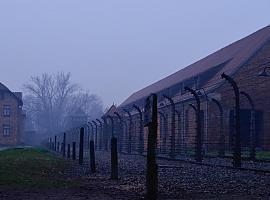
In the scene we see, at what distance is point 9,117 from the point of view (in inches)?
2505

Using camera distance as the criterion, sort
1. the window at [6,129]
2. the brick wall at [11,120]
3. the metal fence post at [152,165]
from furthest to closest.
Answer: the window at [6,129], the brick wall at [11,120], the metal fence post at [152,165]

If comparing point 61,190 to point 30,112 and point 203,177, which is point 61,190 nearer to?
point 203,177

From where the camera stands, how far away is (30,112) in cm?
9831

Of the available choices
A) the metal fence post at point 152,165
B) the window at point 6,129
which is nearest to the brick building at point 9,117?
the window at point 6,129

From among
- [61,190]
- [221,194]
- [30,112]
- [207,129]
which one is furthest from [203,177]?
[30,112]

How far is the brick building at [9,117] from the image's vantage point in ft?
206

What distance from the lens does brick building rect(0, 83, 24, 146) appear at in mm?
62844

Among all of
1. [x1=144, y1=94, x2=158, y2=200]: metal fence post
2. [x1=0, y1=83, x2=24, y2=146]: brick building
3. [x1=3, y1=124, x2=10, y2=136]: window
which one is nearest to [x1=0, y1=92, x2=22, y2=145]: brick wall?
[x1=0, y1=83, x2=24, y2=146]: brick building

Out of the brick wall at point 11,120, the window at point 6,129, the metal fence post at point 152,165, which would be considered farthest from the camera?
the window at point 6,129

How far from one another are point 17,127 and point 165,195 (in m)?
58.7

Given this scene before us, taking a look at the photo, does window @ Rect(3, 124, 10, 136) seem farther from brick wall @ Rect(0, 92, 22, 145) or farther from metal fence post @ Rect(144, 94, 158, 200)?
metal fence post @ Rect(144, 94, 158, 200)

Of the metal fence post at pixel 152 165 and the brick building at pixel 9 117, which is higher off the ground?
the brick building at pixel 9 117

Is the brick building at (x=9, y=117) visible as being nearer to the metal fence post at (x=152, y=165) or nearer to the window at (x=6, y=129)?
the window at (x=6, y=129)

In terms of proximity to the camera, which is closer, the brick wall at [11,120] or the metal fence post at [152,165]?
the metal fence post at [152,165]
